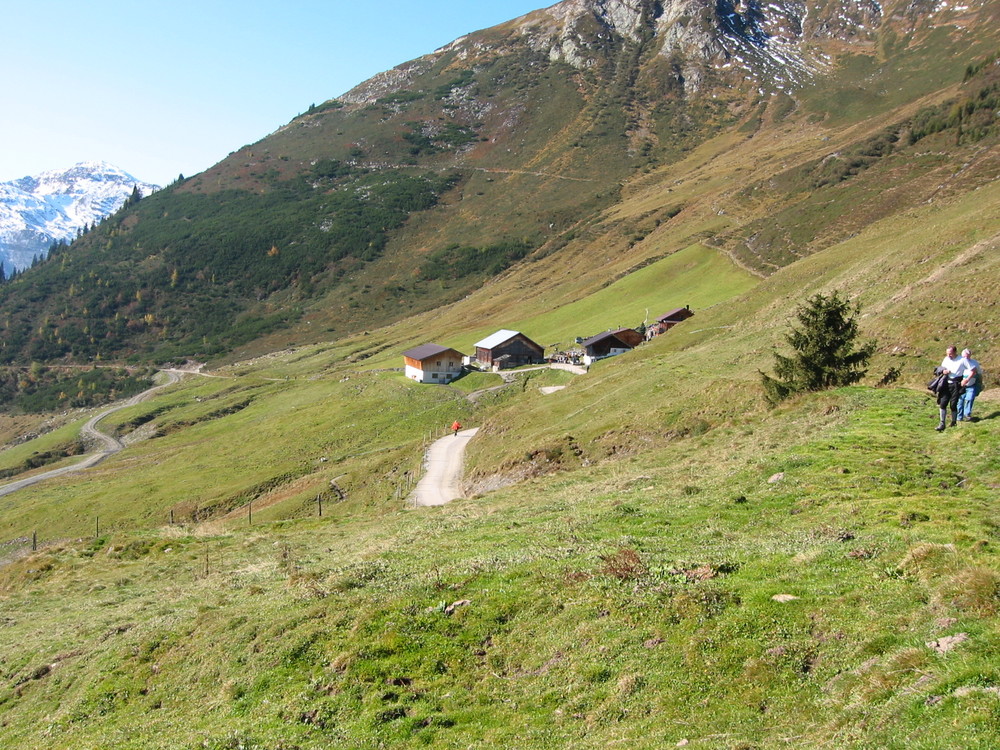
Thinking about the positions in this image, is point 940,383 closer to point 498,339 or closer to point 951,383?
point 951,383

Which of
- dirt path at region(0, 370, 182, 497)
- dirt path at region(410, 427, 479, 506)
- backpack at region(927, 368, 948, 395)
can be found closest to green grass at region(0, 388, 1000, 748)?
backpack at region(927, 368, 948, 395)

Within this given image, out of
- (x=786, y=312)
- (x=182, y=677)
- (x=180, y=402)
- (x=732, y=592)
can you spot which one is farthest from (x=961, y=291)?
(x=180, y=402)

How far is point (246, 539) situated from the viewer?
3691 centimetres

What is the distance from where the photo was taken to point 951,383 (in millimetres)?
24016

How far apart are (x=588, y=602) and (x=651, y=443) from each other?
26.4m

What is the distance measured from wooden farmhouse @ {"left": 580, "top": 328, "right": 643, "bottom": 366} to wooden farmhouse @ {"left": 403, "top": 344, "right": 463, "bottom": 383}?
761 inches

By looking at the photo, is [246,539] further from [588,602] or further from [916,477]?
[916,477]

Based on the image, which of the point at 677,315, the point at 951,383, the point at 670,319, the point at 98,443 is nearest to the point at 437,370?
the point at 670,319

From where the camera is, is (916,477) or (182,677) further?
(916,477)

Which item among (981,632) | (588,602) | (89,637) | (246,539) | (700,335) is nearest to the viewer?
(981,632)

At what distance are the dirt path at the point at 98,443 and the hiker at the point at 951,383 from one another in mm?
115895

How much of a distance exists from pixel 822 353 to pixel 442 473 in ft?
101

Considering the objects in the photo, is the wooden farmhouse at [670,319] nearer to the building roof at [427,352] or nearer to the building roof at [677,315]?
the building roof at [677,315]

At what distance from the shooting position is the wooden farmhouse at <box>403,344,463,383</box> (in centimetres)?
10200
